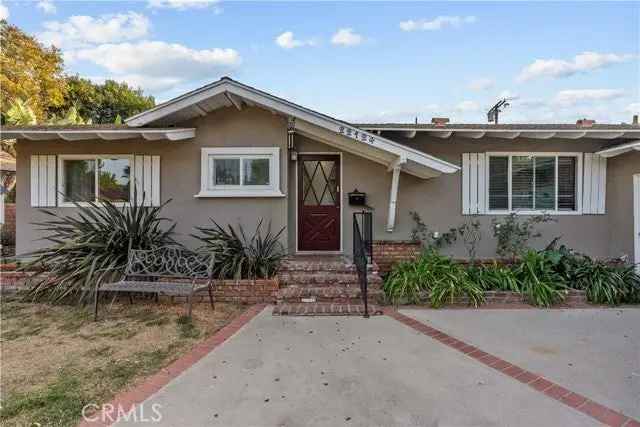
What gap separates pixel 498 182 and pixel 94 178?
9.09 metres

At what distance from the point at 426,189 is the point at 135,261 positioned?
603 centimetres

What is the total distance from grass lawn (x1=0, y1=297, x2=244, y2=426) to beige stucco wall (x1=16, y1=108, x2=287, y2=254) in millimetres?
2014

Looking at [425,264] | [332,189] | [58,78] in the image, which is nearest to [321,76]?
[332,189]

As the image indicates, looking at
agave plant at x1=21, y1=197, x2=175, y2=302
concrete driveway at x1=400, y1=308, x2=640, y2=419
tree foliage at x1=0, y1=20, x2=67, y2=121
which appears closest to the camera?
concrete driveway at x1=400, y1=308, x2=640, y2=419

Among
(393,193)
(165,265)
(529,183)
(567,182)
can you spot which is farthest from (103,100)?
(567,182)

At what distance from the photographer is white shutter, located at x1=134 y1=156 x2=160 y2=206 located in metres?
7.07

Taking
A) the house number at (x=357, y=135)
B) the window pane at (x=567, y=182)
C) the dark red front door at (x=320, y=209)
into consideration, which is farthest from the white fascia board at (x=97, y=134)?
the window pane at (x=567, y=182)

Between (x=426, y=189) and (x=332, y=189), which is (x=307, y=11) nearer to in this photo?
(x=332, y=189)

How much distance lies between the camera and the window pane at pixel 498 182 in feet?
25.0

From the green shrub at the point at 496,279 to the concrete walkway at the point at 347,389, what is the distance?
250 cm

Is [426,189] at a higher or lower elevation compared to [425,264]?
higher

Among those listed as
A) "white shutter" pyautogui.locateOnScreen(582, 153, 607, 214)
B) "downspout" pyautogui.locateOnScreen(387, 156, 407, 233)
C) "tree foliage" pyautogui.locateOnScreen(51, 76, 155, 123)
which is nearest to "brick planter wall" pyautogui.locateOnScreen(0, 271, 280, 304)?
"downspout" pyautogui.locateOnScreen(387, 156, 407, 233)

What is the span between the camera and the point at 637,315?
5.27 metres

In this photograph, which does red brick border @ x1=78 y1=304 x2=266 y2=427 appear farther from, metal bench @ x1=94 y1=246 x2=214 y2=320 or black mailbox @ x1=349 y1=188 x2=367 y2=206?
black mailbox @ x1=349 y1=188 x2=367 y2=206
